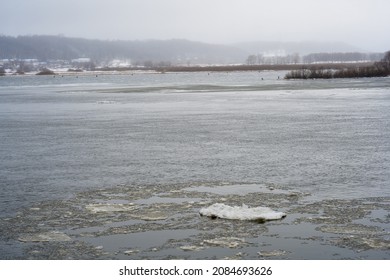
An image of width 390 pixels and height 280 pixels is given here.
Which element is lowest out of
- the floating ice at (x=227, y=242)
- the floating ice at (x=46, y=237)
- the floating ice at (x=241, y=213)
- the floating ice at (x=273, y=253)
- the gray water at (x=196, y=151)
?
the floating ice at (x=273, y=253)

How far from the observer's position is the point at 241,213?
29.2 feet

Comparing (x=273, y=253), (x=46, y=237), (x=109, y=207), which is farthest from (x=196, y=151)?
(x=273, y=253)

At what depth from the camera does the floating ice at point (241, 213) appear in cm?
877

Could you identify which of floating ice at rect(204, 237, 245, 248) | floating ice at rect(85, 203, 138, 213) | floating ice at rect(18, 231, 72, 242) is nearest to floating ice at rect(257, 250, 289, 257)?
floating ice at rect(204, 237, 245, 248)

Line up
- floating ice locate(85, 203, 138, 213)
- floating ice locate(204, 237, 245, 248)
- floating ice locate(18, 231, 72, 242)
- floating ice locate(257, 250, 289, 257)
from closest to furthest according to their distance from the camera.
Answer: floating ice locate(257, 250, 289, 257) < floating ice locate(204, 237, 245, 248) < floating ice locate(18, 231, 72, 242) < floating ice locate(85, 203, 138, 213)

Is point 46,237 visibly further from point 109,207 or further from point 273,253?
point 273,253

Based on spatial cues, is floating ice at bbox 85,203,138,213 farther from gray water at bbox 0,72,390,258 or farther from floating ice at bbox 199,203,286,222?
floating ice at bbox 199,203,286,222

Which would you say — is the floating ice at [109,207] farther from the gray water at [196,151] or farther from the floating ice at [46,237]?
the floating ice at [46,237]

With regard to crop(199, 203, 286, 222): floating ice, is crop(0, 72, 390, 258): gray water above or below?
above

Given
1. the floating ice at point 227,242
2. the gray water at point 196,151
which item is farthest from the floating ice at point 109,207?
the floating ice at point 227,242

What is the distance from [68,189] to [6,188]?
3.97 feet

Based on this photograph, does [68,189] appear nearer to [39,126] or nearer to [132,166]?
[132,166]

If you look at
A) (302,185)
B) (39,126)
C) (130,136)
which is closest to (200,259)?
(302,185)

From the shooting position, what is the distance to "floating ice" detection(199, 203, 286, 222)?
8773 mm
